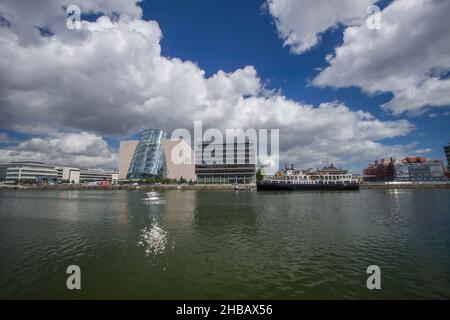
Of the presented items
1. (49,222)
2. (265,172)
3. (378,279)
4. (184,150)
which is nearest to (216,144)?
(184,150)

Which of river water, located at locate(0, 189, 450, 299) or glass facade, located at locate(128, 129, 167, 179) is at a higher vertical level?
glass facade, located at locate(128, 129, 167, 179)

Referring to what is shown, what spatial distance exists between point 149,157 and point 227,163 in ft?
207

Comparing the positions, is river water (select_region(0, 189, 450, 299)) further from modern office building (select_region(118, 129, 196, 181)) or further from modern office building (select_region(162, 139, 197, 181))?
modern office building (select_region(162, 139, 197, 181))

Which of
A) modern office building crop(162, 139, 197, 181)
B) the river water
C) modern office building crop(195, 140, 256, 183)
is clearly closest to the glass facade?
modern office building crop(162, 139, 197, 181)

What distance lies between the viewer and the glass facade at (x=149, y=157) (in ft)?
592

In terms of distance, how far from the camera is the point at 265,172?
18700cm

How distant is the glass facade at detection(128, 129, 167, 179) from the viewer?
592 ft

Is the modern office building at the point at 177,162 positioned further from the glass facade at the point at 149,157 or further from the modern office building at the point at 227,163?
the modern office building at the point at 227,163

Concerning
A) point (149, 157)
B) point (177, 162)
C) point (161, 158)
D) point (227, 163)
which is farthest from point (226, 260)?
point (161, 158)

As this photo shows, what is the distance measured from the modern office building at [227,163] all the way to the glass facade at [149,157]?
31236 mm

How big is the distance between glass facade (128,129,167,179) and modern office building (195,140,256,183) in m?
31.2

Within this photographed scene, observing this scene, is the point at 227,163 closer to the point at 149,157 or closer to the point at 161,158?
the point at 161,158
